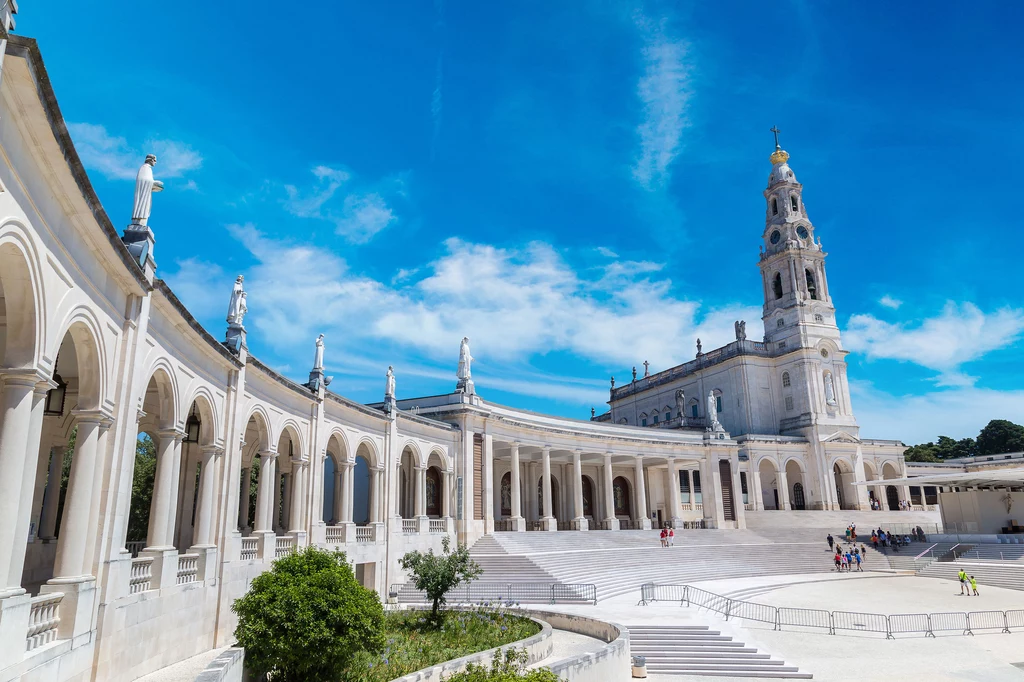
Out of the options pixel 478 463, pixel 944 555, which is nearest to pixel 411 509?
pixel 478 463

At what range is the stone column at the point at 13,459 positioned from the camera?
987 cm

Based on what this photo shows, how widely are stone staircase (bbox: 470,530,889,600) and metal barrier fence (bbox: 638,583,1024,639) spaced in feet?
19.9

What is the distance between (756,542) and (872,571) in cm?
720

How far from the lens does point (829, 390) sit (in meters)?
67.1

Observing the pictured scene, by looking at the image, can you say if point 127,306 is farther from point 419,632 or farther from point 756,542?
point 756,542

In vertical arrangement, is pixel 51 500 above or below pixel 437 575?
above

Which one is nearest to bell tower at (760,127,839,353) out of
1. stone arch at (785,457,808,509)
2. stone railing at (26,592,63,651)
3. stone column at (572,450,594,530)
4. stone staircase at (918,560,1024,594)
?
stone arch at (785,457,808,509)

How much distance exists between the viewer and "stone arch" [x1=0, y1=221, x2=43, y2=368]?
32.7 ft

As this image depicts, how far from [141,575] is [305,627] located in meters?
4.42

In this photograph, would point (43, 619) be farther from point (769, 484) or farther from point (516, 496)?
point (769, 484)

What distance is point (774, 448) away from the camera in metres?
64.2

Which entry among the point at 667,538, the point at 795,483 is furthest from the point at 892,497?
the point at 667,538

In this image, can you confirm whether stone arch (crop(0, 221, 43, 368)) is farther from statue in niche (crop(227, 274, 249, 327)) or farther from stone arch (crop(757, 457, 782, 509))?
stone arch (crop(757, 457, 782, 509))

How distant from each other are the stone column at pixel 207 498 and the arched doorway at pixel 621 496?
41.9m
